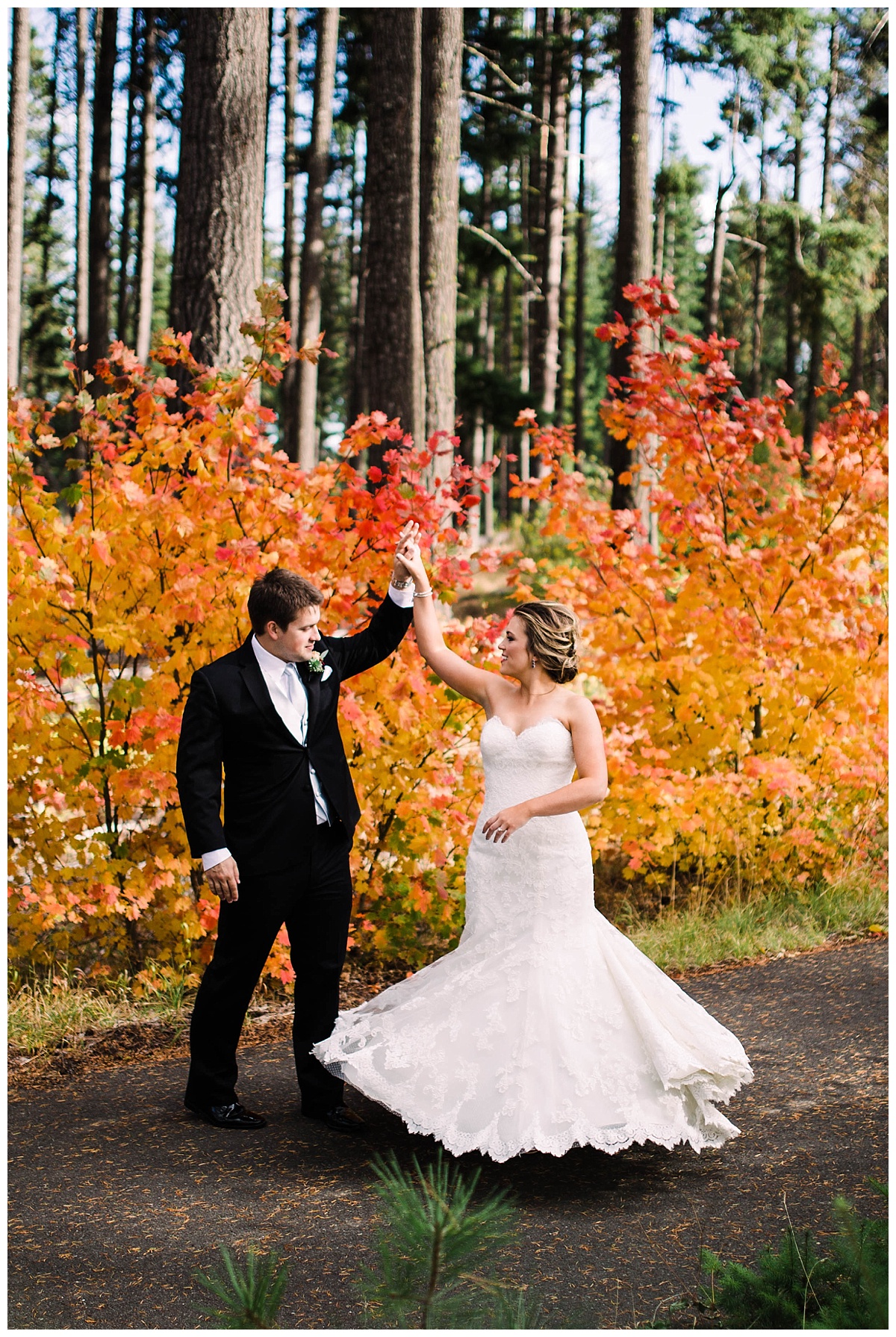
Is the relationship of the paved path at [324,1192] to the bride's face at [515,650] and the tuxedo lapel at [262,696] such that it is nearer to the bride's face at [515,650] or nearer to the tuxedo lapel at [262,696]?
the tuxedo lapel at [262,696]

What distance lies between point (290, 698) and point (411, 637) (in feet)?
4.16

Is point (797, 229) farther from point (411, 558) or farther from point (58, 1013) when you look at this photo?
point (58, 1013)

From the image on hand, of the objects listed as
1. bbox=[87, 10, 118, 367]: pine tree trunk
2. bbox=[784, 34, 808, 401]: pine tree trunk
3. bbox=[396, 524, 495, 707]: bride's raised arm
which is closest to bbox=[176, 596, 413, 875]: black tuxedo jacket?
bbox=[396, 524, 495, 707]: bride's raised arm

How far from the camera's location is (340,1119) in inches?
157

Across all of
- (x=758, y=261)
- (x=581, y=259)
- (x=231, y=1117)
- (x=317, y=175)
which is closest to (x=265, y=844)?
(x=231, y=1117)

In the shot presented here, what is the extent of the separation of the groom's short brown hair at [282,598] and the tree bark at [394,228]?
4.75m

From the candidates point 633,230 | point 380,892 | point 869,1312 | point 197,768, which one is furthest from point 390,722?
point 633,230

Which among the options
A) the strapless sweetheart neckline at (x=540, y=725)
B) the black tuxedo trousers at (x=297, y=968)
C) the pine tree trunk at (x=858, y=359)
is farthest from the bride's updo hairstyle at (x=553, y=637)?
the pine tree trunk at (x=858, y=359)

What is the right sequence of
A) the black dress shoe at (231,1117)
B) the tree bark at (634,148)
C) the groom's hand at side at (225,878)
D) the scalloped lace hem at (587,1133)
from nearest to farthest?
the scalloped lace hem at (587,1133)
the groom's hand at side at (225,878)
the black dress shoe at (231,1117)
the tree bark at (634,148)

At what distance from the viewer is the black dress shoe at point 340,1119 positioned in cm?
396

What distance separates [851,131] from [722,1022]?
2639 cm

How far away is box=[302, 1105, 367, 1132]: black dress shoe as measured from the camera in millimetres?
3957

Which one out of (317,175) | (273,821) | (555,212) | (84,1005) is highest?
(555,212)

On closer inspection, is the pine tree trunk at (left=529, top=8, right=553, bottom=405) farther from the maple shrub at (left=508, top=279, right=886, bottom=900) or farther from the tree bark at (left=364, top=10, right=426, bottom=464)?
the maple shrub at (left=508, top=279, right=886, bottom=900)
